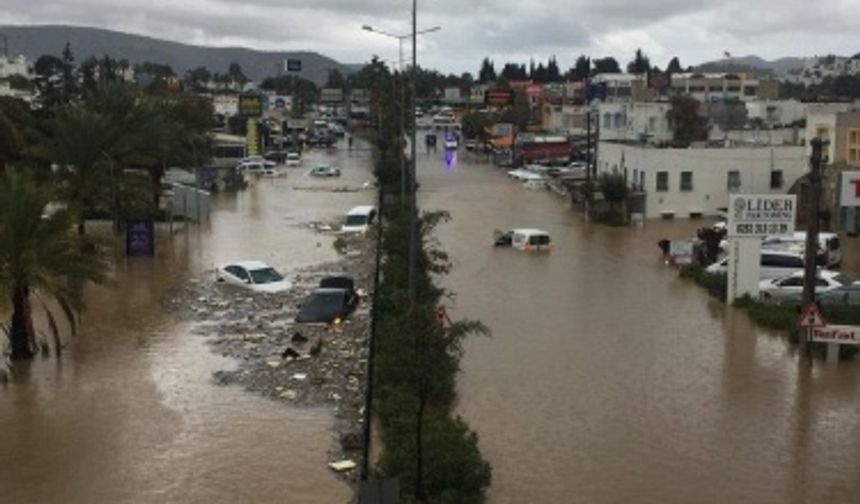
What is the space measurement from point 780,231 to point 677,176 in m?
23.0

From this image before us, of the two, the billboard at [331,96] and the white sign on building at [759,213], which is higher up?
the billboard at [331,96]

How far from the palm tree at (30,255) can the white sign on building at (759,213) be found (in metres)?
16.5

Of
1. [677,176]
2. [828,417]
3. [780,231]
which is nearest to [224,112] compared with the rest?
[677,176]

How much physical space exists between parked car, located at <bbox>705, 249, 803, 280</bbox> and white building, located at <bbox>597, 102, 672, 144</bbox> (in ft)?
128

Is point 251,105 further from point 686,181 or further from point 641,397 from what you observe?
point 641,397

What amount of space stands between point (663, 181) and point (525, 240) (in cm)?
1345

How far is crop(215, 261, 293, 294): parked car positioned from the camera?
3067 centimetres

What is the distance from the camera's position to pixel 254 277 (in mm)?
31031

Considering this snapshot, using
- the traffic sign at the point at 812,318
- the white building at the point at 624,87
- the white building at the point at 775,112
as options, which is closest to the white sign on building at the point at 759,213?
the traffic sign at the point at 812,318

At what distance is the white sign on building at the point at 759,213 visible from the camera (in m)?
28.1

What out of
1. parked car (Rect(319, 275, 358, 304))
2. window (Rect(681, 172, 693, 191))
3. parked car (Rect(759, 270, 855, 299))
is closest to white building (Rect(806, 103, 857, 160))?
window (Rect(681, 172, 693, 191))

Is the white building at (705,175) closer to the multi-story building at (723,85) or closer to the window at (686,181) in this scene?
the window at (686,181)

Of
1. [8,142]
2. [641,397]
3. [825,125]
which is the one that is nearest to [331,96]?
[8,142]

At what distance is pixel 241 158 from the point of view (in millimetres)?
82688
